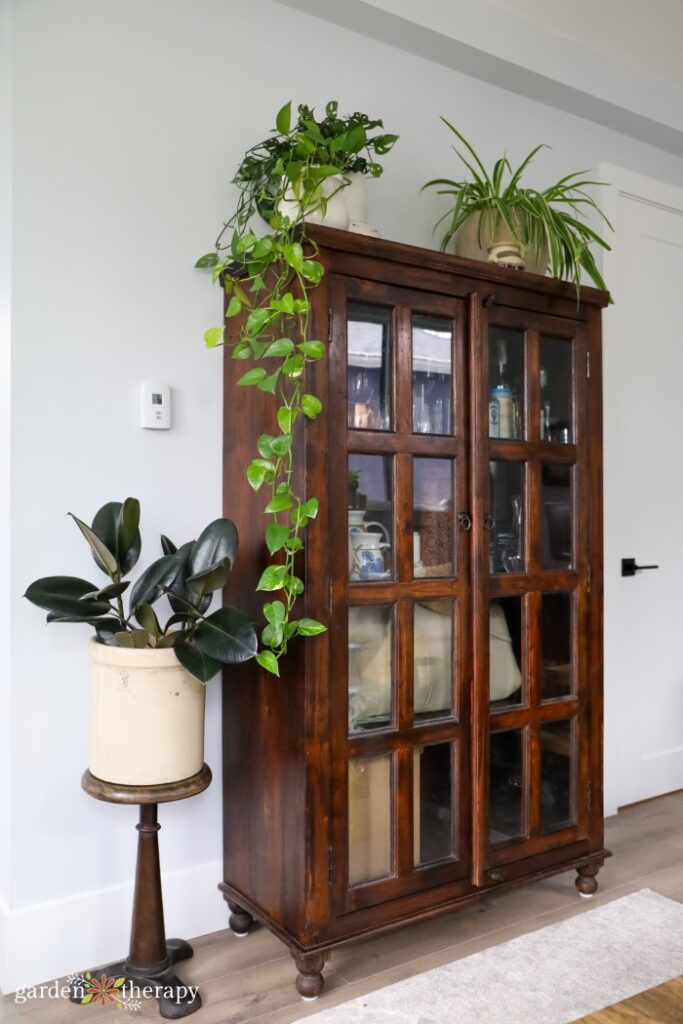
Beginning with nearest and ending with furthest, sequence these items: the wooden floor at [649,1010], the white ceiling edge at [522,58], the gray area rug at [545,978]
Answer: the wooden floor at [649,1010], the gray area rug at [545,978], the white ceiling edge at [522,58]

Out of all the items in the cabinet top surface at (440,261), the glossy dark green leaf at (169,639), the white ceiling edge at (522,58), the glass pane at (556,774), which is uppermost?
the white ceiling edge at (522,58)

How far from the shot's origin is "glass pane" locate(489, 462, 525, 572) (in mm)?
2176

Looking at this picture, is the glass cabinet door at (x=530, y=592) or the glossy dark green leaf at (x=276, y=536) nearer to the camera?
the glossy dark green leaf at (x=276, y=536)

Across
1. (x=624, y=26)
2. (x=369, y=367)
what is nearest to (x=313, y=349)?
(x=369, y=367)

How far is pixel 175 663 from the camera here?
5.84ft

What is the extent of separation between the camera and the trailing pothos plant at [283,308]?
1772 millimetres

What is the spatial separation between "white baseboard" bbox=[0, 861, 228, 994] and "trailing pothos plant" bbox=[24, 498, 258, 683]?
67 centimetres

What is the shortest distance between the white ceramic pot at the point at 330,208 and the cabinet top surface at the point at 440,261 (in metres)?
0.12

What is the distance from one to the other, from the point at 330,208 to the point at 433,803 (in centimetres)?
148

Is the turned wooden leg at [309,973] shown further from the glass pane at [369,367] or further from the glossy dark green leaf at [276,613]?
the glass pane at [369,367]

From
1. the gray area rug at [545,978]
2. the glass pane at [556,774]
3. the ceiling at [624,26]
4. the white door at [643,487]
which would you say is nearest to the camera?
the gray area rug at [545,978]

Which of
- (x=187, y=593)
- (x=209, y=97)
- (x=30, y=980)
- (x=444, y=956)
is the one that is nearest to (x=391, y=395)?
(x=187, y=593)

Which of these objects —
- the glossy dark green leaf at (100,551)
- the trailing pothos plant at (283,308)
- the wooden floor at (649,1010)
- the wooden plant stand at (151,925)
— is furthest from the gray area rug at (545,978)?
the glossy dark green leaf at (100,551)

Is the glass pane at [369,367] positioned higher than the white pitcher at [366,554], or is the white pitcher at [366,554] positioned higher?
the glass pane at [369,367]
